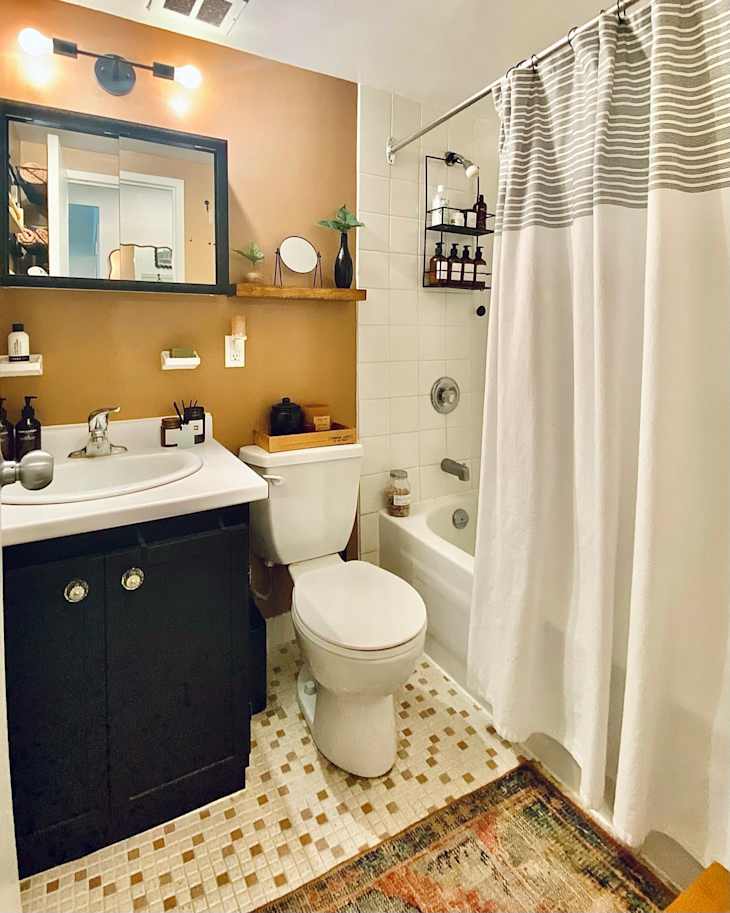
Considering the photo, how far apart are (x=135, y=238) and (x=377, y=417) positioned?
1.12 metres

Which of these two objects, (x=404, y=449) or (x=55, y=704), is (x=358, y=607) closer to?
→ (x=55, y=704)

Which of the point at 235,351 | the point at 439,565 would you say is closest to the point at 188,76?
the point at 235,351

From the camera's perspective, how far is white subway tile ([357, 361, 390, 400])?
227cm

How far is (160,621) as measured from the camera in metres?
1.36

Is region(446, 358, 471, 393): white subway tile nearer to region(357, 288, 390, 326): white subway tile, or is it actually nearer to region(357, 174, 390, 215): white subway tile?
region(357, 288, 390, 326): white subway tile

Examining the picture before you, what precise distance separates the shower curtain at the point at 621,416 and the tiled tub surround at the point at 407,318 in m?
0.84

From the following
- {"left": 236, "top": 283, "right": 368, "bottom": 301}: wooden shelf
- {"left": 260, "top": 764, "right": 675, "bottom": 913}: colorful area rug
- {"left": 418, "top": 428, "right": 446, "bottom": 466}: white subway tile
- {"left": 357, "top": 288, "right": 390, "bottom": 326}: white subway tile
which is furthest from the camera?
{"left": 418, "top": 428, "right": 446, "bottom": 466}: white subway tile

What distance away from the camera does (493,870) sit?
4.43 feet

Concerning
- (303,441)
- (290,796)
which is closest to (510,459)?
(303,441)

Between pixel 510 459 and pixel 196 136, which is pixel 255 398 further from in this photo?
pixel 510 459

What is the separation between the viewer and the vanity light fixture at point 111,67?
1555 millimetres

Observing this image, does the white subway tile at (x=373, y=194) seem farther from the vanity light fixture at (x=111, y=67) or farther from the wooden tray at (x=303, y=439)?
the wooden tray at (x=303, y=439)

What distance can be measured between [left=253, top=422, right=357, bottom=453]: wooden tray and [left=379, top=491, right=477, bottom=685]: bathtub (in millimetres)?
504

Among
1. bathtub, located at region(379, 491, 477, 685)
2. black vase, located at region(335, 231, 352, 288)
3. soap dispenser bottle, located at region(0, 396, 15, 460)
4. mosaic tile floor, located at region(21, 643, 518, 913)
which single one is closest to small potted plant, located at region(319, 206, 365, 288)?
black vase, located at region(335, 231, 352, 288)
